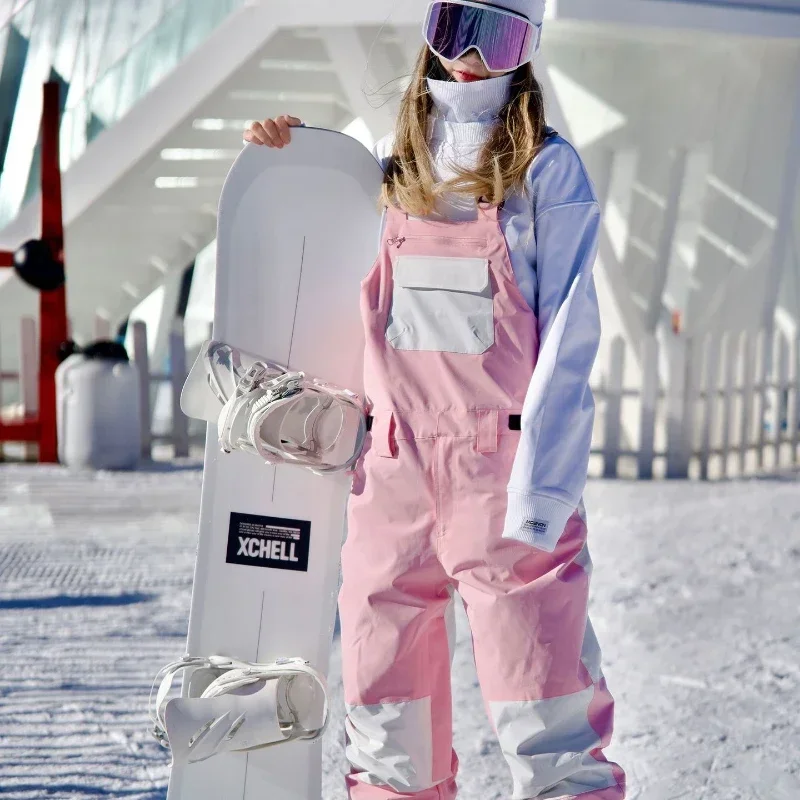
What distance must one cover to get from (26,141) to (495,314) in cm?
956

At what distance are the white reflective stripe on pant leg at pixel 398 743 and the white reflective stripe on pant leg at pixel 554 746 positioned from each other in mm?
159

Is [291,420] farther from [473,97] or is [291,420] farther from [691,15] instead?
[691,15]

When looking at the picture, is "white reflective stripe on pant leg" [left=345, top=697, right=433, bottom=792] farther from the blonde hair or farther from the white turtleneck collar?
the white turtleneck collar

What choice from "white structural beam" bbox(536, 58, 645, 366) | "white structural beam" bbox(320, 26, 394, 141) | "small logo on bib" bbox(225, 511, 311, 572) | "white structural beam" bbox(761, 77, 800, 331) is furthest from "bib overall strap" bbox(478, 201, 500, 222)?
"white structural beam" bbox(761, 77, 800, 331)

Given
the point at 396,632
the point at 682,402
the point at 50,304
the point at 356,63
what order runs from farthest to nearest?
the point at 356,63, the point at 682,402, the point at 50,304, the point at 396,632

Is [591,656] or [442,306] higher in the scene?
[442,306]

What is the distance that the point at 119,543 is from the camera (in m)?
4.97

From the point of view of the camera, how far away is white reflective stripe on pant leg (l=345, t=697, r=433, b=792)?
1.82 meters

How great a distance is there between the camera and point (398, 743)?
1.82 m

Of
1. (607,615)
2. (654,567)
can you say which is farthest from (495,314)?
(654,567)

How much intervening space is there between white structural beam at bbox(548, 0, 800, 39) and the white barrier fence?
8.04 ft

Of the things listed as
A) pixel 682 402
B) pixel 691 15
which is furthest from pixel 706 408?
pixel 691 15

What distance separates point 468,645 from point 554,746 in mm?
1889

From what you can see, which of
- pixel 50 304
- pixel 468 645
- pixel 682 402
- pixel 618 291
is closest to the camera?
pixel 468 645
